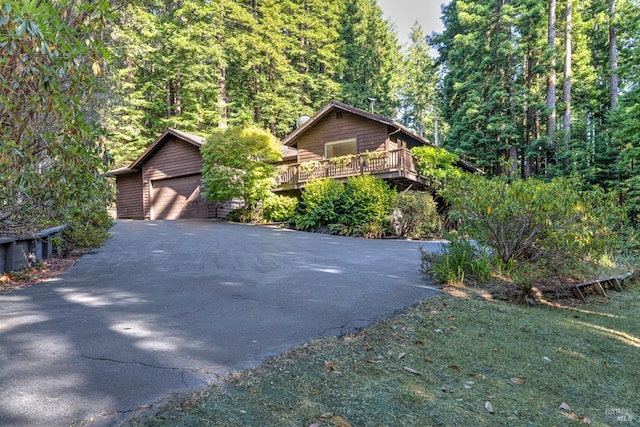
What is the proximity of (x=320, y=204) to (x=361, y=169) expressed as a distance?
2.48 metres

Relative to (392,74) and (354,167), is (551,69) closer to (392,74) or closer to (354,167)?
(354,167)

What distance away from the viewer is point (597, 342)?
376cm

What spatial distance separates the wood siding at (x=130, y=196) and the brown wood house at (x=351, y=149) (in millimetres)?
9891

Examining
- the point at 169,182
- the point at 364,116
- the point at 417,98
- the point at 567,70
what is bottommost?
the point at 169,182

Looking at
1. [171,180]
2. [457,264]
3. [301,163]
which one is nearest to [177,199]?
[171,180]

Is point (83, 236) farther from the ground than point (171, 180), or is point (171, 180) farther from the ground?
point (171, 180)

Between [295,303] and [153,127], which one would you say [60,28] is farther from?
[153,127]

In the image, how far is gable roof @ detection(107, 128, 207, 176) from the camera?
63.1ft

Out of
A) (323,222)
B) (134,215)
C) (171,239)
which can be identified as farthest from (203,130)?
(171,239)

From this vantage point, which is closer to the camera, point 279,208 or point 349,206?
point 349,206

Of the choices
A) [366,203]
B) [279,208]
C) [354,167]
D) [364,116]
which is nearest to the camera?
[366,203]

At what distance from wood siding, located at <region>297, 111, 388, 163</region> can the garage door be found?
596 centimetres

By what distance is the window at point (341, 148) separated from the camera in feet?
60.9

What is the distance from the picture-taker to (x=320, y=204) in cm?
1552
